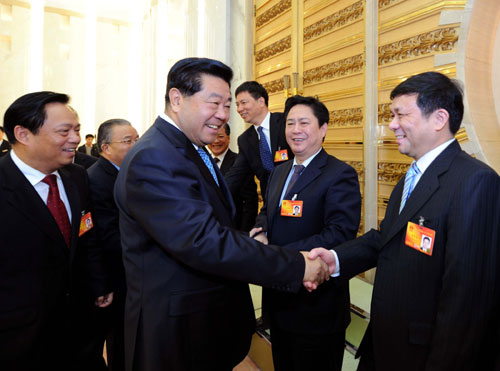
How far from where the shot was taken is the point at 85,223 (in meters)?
1.87

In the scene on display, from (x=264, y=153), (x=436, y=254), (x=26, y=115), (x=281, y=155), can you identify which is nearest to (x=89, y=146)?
(x=264, y=153)

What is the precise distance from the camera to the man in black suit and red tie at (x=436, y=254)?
1078 mm

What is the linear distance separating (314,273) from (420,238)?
18.1 inches

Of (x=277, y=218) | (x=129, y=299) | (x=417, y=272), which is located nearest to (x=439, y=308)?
(x=417, y=272)

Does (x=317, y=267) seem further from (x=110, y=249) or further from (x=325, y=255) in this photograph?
(x=110, y=249)

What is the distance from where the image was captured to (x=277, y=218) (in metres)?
1.85

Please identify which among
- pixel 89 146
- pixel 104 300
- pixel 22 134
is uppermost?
pixel 89 146

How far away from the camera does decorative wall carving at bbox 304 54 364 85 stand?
3.63m

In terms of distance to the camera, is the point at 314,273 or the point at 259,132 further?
the point at 259,132

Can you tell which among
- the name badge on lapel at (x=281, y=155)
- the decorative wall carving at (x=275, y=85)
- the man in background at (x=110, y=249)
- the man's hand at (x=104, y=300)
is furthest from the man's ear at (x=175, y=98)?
the decorative wall carving at (x=275, y=85)

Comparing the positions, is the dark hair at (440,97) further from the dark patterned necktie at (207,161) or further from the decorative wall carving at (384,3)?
the decorative wall carving at (384,3)

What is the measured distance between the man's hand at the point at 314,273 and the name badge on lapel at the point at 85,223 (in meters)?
1.10

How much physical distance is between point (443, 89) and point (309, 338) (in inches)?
46.1

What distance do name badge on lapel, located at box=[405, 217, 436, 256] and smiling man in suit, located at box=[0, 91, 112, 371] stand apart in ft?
4.68
